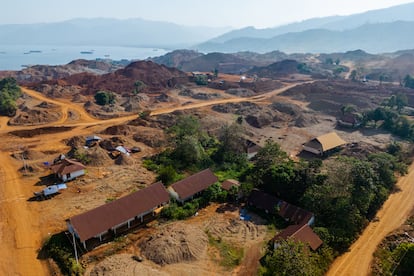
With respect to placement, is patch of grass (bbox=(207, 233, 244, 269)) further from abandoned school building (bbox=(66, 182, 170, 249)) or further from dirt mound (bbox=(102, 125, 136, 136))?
dirt mound (bbox=(102, 125, 136, 136))

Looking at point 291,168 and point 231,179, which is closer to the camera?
point 291,168

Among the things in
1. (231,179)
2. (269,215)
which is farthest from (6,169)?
(269,215)

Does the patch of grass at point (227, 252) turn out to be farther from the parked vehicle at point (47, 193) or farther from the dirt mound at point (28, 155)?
the dirt mound at point (28, 155)

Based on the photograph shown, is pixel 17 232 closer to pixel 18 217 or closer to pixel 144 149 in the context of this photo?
pixel 18 217

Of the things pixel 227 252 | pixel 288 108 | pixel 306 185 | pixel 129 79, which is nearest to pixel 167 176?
pixel 227 252

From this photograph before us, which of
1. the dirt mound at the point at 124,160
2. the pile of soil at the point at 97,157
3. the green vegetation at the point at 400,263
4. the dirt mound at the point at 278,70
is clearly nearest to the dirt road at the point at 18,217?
the pile of soil at the point at 97,157

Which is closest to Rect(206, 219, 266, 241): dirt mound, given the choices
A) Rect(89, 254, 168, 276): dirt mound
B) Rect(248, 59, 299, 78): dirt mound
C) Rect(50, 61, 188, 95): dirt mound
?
Rect(89, 254, 168, 276): dirt mound

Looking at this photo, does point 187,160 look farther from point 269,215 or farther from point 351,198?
point 351,198

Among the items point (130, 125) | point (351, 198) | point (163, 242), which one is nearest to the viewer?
point (163, 242)
